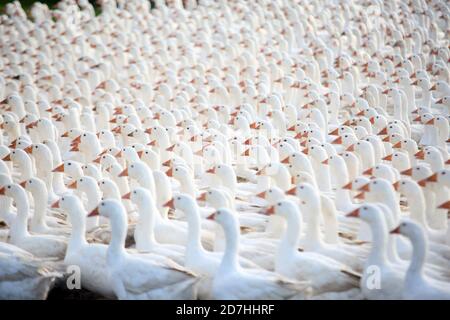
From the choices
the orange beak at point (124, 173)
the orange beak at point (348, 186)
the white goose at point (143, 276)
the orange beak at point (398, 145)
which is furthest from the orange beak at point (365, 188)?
the orange beak at point (124, 173)

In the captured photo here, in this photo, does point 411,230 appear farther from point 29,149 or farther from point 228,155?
point 29,149

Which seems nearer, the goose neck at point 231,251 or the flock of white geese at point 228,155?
the goose neck at point 231,251

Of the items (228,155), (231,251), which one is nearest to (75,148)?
(228,155)

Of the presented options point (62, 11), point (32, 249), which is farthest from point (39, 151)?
Answer: point (62, 11)

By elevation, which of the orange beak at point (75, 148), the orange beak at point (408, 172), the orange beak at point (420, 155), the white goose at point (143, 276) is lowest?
the white goose at point (143, 276)

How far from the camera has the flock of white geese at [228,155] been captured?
6.37 metres

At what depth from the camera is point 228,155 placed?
9.38 meters

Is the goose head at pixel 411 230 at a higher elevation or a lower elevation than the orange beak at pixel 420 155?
lower

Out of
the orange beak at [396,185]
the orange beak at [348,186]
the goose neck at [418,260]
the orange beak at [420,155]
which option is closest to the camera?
the goose neck at [418,260]

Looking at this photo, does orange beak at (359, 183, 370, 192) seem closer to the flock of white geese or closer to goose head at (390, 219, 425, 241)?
the flock of white geese

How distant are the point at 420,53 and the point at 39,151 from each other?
797cm

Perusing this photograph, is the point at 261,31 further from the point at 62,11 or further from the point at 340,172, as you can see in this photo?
the point at 340,172

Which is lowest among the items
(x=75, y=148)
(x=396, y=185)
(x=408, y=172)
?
(x=396, y=185)

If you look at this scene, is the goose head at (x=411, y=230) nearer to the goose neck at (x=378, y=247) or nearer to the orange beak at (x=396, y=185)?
the goose neck at (x=378, y=247)
